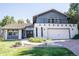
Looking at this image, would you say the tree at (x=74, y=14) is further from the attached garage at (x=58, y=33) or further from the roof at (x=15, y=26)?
the roof at (x=15, y=26)

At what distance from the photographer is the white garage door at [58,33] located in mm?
7473

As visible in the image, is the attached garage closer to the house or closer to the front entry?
the house

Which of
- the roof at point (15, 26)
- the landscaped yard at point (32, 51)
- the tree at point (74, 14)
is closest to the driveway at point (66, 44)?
the landscaped yard at point (32, 51)

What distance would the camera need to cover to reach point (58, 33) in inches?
299

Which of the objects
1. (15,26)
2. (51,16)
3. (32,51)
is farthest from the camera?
(51,16)

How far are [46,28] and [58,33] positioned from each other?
15.6 inches

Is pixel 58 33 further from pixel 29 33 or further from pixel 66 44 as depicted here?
pixel 29 33

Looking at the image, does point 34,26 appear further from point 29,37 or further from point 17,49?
point 17,49

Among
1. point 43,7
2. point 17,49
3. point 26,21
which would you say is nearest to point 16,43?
point 17,49

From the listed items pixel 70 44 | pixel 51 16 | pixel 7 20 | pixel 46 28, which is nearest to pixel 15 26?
pixel 7 20

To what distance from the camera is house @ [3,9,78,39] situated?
7.38m

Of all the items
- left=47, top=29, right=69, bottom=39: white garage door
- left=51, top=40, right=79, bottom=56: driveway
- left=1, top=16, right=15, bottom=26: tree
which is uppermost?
left=1, top=16, right=15, bottom=26: tree

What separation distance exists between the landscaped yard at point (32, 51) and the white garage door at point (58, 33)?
0.44 metres

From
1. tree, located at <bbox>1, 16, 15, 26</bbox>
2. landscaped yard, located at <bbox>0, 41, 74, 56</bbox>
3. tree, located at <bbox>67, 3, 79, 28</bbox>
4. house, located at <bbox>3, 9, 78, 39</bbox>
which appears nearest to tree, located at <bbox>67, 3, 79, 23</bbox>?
tree, located at <bbox>67, 3, 79, 28</bbox>
